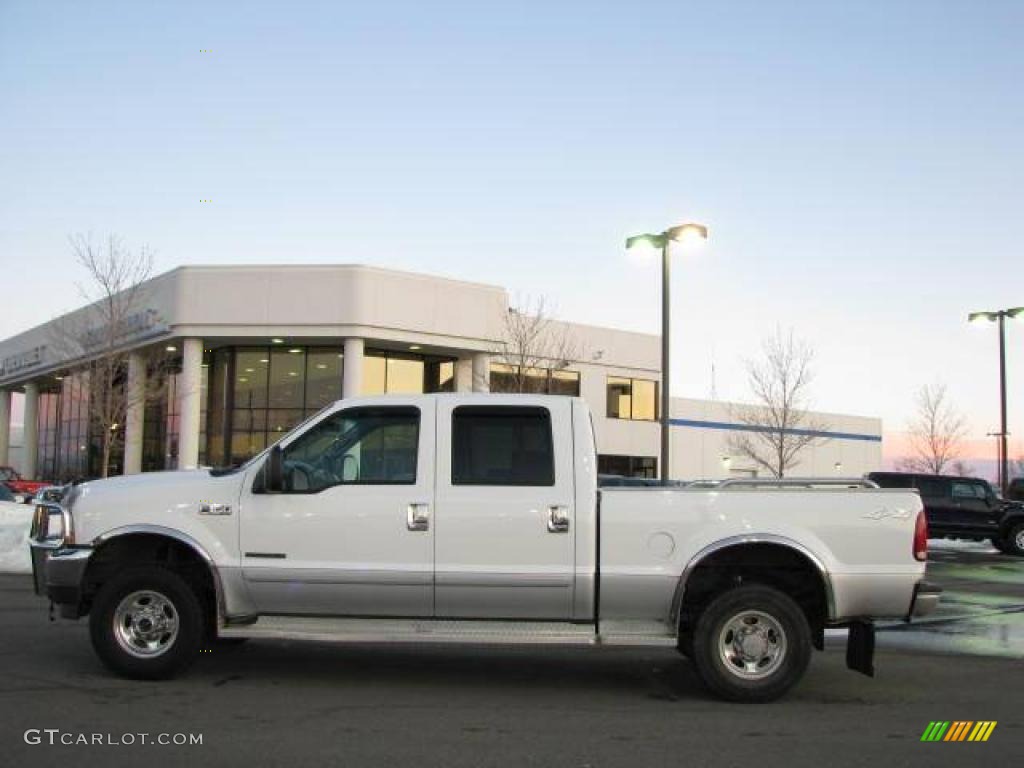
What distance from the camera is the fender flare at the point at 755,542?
6887 mm

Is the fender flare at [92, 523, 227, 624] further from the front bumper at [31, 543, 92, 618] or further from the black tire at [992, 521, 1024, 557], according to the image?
the black tire at [992, 521, 1024, 557]

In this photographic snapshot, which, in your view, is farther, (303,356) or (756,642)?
(303,356)

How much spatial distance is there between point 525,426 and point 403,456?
901 millimetres

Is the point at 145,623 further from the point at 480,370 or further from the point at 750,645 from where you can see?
the point at 480,370

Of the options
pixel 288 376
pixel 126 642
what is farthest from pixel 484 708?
pixel 288 376

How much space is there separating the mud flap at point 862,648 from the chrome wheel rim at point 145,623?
4.83 metres

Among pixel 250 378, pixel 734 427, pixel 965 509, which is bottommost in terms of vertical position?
pixel 965 509

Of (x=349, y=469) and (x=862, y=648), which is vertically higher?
(x=349, y=469)

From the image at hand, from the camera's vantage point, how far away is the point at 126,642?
713cm

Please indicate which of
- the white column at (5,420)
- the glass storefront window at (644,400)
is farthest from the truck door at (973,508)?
the white column at (5,420)

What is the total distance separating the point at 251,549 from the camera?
706 centimetres

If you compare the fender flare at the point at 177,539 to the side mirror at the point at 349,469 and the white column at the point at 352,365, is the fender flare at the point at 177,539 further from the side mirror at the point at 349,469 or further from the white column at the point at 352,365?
the white column at the point at 352,365

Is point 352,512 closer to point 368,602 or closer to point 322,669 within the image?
point 368,602

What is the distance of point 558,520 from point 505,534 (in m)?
0.38
